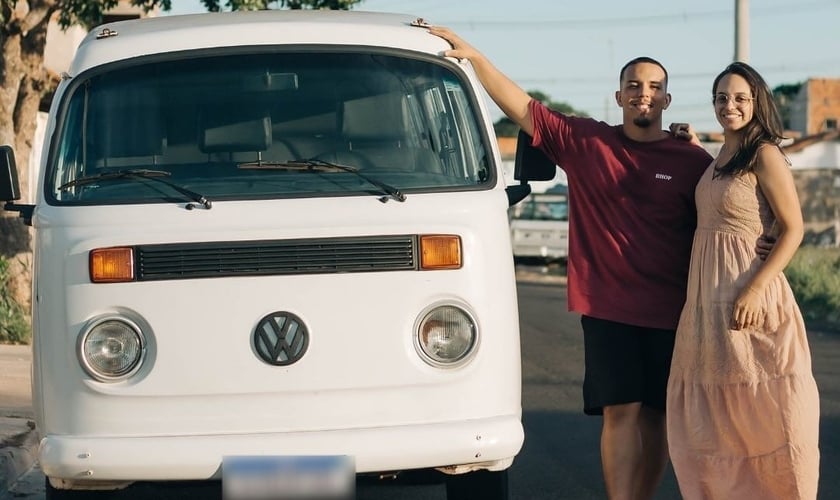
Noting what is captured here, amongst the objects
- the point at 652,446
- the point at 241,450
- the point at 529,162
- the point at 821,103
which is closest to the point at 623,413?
the point at 652,446

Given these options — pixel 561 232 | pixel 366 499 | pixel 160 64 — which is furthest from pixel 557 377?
pixel 561 232

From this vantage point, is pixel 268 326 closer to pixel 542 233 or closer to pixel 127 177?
pixel 127 177

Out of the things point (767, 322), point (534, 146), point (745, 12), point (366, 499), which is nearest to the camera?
point (767, 322)

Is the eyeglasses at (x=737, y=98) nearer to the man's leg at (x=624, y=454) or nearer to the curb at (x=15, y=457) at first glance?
the man's leg at (x=624, y=454)

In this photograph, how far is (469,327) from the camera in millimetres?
4941

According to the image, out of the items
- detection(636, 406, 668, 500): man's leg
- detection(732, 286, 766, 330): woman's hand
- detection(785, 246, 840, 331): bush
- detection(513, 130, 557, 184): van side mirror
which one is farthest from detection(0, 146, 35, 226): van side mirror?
detection(785, 246, 840, 331): bush

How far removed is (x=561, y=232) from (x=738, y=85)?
2310 centimetres

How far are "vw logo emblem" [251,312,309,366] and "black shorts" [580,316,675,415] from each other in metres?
1.32

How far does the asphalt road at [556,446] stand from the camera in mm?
6988

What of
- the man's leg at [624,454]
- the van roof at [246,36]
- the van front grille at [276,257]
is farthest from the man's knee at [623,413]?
the van roof at [246,36]

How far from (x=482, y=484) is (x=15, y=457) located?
3.25 meters

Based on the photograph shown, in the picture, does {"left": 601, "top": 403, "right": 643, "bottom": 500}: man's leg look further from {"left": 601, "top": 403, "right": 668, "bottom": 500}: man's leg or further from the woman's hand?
the woman's hand

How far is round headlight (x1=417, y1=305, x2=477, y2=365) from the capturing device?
4.91m

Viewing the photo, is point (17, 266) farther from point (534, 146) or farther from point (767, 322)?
point (767, 322)
